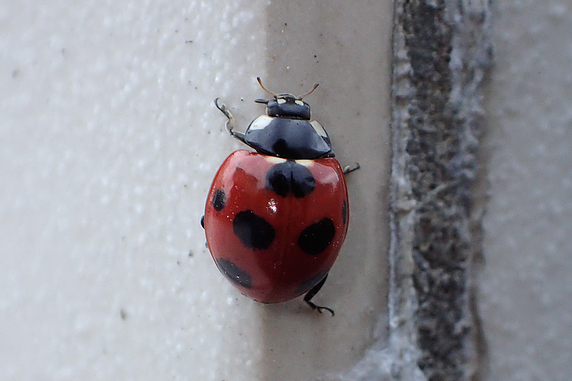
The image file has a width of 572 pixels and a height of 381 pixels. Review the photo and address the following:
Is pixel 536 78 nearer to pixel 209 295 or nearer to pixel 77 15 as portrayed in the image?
pixel 209 295

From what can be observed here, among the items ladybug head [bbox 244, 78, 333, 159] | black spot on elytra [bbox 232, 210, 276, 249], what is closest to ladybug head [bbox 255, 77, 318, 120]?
ladybug head [bbox 244, 78, 333, 159]

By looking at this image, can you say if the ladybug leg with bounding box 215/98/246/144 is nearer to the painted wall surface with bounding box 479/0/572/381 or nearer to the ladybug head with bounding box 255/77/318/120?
the ladybug head with bounding box 255/77/318/120

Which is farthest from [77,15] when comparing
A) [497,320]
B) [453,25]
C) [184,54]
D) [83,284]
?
[497,320]

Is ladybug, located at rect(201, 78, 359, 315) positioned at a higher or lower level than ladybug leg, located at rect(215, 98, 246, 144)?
lower

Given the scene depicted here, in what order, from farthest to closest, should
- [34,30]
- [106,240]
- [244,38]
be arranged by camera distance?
[34,30] < [106,240] < [244,38]

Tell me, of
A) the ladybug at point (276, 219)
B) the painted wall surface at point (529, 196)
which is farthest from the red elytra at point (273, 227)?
the painted wall surface at point (529, 196)

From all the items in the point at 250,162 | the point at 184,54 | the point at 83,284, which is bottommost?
the point at 83,284

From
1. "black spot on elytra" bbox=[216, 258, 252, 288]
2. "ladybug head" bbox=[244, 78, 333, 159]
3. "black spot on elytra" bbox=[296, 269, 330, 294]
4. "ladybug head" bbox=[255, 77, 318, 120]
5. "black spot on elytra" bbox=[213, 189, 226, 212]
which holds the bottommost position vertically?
"black spot on elytra" bbox=[296, 269, 330, 294]

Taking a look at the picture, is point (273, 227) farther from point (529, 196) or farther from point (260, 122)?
point (529, 196)
